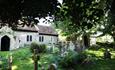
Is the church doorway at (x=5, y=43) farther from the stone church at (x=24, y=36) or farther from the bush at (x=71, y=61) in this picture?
the bush at (x=71, y=61)

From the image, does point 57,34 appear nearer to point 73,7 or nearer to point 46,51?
point 46,51

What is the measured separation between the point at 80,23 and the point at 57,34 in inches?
1982

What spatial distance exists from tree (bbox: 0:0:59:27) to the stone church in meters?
30.6

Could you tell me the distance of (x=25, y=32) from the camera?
48219 mm

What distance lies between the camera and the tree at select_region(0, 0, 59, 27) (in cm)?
653

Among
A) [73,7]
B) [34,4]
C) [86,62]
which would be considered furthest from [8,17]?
[86,62]

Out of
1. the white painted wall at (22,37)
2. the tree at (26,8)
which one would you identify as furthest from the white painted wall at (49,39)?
the tree at (26,8)

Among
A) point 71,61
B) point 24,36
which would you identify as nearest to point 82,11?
point 71,61

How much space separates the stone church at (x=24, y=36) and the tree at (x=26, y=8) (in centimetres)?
3062

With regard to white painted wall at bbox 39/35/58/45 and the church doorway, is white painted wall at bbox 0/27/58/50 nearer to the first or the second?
white painted wall at bbox 39/35/58/45

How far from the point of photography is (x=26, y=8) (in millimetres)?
6703

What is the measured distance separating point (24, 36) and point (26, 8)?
4183 cm

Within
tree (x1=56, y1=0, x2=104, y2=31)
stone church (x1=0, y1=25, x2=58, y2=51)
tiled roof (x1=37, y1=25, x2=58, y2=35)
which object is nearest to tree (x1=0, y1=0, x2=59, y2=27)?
tree (x1=56, y1=0, x2=104, y2=31)

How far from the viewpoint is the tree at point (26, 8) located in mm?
6531
